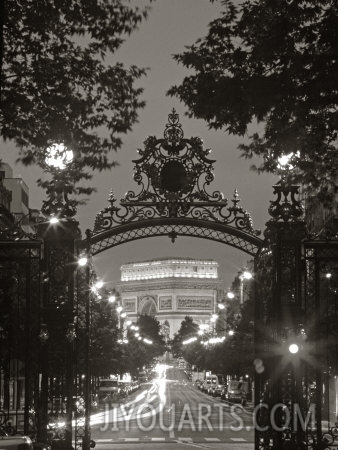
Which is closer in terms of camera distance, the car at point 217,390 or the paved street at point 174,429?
the paved street at point 174,429

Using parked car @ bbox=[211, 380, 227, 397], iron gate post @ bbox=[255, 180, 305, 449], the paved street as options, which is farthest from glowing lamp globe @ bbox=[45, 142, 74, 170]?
parked car @ bbox=[211, 380, 227, 397]

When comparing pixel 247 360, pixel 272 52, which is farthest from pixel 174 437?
pixel 247 360

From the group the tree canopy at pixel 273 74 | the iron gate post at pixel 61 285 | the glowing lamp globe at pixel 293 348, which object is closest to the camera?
the tree canopy at pixel 273 74

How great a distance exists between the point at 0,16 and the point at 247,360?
6559 cm

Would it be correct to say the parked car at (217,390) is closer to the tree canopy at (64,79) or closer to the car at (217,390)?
the car at (217,390)

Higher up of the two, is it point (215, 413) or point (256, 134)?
point (256, 134)

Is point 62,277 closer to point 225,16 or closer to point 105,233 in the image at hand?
point 105,233

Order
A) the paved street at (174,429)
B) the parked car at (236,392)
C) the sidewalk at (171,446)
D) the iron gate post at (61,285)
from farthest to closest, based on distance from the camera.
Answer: the parked car at (236,392)
the paved street at (174,429)
the sidewalk at (171,446)
the iron gate post at (61,285)

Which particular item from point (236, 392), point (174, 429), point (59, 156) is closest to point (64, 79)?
point (59, 156)

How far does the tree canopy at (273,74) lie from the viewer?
769 inches

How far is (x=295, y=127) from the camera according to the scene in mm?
20641

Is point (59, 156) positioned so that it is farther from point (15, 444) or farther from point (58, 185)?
point (15, 444)

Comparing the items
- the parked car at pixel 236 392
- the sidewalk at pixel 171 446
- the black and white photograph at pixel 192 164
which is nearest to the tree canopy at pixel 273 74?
the black and white photograph at pixel 192 164

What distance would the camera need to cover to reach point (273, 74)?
2008 centimetres
